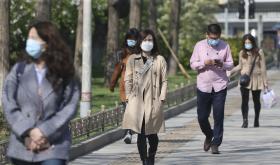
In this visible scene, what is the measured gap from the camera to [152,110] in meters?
11.3

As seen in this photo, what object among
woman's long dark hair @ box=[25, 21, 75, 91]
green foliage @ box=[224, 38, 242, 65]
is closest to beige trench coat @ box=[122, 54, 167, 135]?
woman's long dark hair @ box=[25, 21, 75, 91]

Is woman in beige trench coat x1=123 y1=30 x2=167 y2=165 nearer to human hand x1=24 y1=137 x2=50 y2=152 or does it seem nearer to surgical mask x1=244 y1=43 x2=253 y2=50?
human hand x1=24 y1=137 x2=50 y2=152

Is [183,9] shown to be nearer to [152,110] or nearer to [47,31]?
[152,110]

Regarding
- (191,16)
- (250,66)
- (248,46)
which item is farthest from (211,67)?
(191,16)

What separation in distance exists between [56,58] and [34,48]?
0.54ft

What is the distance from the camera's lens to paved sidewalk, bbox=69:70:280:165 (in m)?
13.1

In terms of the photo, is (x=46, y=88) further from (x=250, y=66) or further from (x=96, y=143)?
(x=250, y=66)

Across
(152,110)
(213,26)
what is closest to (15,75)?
(152,110)

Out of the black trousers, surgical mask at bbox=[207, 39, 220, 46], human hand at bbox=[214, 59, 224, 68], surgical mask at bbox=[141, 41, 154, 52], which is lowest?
the black trousers

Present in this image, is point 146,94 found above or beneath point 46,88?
beneath

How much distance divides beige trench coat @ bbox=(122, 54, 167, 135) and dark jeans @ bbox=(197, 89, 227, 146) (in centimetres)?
201

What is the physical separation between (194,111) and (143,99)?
40.0ft

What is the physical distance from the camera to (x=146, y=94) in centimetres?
1137

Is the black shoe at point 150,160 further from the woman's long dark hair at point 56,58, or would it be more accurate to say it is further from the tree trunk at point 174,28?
the tree trunk at point 174,28
